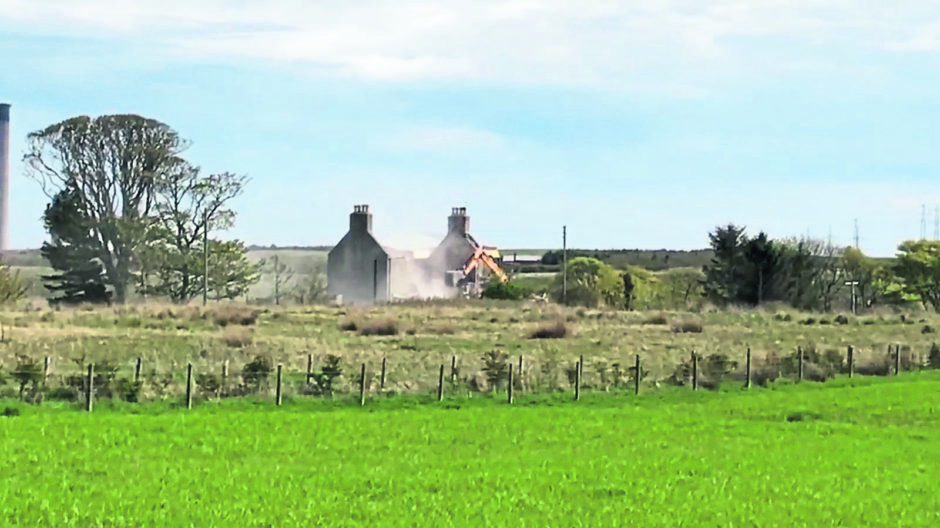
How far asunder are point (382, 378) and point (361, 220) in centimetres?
6205

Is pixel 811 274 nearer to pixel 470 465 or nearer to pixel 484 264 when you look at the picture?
pixel 484 264

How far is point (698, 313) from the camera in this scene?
226 feet

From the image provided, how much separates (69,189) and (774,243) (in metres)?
42.7

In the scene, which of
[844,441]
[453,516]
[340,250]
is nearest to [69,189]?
[340,250]

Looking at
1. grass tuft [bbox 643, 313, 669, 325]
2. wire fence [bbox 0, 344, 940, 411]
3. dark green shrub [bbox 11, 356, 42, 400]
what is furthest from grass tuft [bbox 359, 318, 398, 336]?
dark green shrub [bbox 11, 356, 42, 400]

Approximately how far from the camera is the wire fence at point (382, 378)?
2598 centimetres

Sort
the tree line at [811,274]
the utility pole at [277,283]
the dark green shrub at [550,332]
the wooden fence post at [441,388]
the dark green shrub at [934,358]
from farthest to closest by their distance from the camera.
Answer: the utility pole at [277,283] → the tree line at [811,274] → the dark green shrub at [550,332] → the dark green shrub at [934,358] → the wooden fence post at [441,388]

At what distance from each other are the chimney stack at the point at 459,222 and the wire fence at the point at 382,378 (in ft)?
194

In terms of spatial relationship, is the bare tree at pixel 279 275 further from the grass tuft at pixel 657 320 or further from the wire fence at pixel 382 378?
the wire fence at pixel 382 378

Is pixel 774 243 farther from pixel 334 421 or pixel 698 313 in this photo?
pixel 334 421

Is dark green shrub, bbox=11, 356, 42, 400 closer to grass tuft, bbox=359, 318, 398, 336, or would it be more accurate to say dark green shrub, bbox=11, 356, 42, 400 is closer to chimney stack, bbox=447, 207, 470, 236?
grass tuft, bbox=359, 318, 398, 336

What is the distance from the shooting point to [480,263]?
97.7m

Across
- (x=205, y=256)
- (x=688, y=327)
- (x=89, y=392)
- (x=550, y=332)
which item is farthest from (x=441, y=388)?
(x=205, y=256)

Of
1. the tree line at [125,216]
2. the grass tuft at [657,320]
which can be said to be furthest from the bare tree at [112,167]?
the grass tuft at [657,320]
